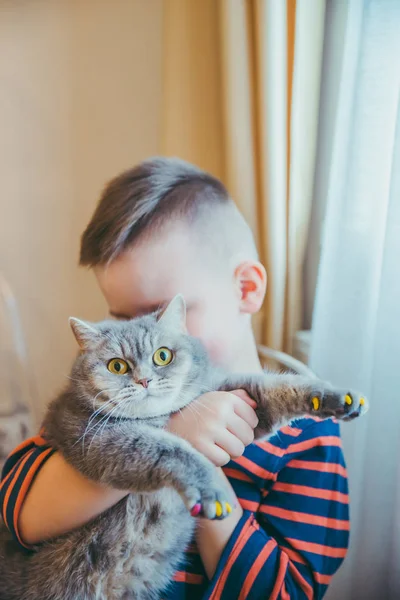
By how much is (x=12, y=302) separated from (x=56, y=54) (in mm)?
739

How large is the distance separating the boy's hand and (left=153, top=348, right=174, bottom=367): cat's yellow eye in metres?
0.08

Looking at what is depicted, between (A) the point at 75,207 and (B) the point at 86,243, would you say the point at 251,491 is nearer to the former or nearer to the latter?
(B) the point at 86,243

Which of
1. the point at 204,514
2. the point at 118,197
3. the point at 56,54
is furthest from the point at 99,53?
the point at 204,514

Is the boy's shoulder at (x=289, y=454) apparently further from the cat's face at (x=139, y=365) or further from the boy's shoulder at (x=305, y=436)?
the cat's face at (x=139, y=365)

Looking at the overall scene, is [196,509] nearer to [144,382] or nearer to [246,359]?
[144,382]

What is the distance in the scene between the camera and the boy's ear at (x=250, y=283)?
0.90 meters

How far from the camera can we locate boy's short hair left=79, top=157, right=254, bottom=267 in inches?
33.6

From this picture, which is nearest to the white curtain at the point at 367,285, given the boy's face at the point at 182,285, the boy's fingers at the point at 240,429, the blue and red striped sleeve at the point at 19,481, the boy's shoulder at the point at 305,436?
the boy's shoulder at the point at 305,436

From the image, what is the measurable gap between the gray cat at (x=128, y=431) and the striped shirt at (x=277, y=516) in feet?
0.26

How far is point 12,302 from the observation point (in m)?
1.45

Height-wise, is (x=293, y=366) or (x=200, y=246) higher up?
(x=200, y=246)

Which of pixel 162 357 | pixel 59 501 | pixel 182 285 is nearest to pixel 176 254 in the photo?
pixel 182 285

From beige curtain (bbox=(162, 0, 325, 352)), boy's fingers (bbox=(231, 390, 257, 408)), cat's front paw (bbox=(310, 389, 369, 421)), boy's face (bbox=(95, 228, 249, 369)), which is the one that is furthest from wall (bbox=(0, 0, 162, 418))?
cat's front paw (bbox=(310, 389, 369, 421))

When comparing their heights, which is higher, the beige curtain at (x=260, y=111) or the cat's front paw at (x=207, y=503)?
the beige curtain at (x=260, y=111)
